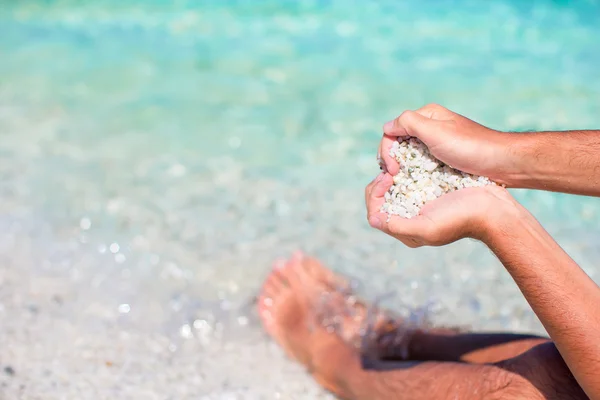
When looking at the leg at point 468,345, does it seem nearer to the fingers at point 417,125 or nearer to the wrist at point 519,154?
the wrist at point 519,154

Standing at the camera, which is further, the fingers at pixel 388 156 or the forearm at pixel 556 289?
the fingers at pixel 388 156

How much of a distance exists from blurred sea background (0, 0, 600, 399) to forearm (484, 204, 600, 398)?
107 centimetres

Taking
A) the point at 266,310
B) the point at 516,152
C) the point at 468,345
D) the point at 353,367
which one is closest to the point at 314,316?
the point at 266,310

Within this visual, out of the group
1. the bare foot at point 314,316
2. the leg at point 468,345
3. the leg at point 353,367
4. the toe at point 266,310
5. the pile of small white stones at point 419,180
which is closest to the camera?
the pile of small white stones at point 419,180

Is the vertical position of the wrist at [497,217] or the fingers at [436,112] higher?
the fingers at [436,112]

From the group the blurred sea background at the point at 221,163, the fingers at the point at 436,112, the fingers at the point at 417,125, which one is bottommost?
the blurred sea background at the point at 221,163

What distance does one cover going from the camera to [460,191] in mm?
1737

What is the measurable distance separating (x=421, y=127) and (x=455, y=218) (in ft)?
0.81

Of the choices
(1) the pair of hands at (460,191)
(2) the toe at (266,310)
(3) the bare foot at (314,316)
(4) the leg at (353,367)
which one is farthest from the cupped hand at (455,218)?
(2) the toe at (266,310)

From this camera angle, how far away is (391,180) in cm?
183

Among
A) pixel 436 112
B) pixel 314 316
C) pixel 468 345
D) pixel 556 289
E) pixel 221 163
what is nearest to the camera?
pixel 556 289

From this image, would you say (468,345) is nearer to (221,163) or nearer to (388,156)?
(388,156)

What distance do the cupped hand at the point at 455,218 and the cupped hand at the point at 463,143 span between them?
6 centimetres

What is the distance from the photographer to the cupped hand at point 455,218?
1.67 meters
